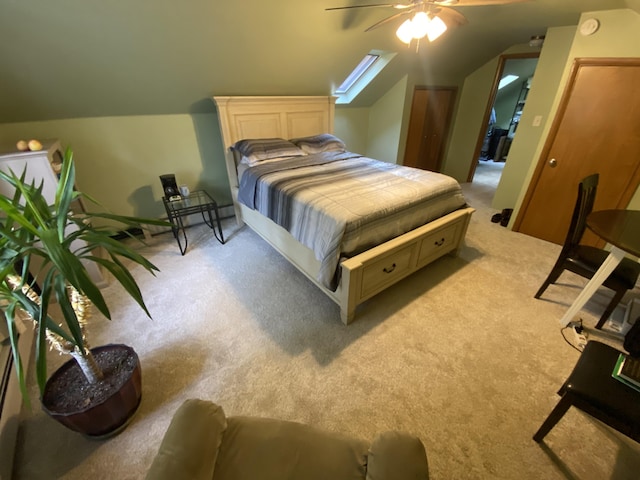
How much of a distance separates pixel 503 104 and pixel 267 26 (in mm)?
6377

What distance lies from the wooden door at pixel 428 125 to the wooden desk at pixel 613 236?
116 inches

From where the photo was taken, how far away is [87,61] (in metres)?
2.01

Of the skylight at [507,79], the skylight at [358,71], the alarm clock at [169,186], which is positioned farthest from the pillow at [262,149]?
the skylight at [507,79]

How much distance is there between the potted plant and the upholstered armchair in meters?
0.44

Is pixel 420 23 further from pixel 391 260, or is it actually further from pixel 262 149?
pixel 262 149

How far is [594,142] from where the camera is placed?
2.41 m

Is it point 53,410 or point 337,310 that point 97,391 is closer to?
point 53,410

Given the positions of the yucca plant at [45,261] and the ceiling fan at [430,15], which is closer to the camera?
the yucca plant at [45,261]

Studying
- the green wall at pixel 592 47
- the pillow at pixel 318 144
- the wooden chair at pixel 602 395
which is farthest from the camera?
the pillow at pixel 318 144

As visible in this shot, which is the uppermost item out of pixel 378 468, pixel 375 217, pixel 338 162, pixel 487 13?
pixel 487 13

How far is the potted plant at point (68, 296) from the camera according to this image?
0.85 meters

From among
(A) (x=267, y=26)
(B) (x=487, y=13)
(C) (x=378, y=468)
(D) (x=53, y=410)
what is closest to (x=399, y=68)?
(B) (x=487, y=13)

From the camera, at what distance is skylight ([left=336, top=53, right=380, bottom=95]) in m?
3.46

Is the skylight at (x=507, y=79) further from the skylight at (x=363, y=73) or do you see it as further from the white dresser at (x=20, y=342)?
the white dresser at (x=20, y=342)
